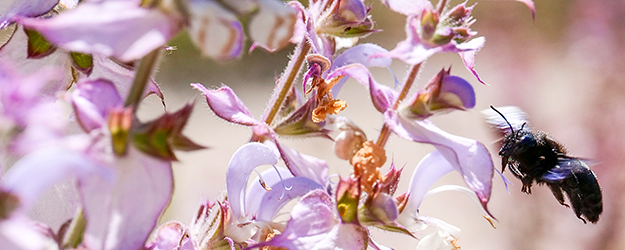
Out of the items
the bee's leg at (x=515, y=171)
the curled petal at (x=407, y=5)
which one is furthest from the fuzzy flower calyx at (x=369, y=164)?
the bee's leg at (x=515, y=171)

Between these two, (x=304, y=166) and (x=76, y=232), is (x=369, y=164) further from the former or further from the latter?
(x=76, y=232)

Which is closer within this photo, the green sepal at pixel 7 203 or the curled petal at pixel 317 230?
the green sepal at pixel 7 203

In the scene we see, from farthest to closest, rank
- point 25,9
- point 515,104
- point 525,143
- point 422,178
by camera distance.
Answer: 1. point 515,104
2. point 525,143
3. point 422,178
4. point 25,9

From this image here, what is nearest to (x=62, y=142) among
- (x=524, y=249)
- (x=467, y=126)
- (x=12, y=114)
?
(x=12, y=114)

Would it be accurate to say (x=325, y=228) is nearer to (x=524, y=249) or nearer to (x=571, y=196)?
(x=571, y=196)

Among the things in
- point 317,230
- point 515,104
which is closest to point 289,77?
point 317,230

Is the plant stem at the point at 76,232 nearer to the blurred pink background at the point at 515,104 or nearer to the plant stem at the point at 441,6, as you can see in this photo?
the blurred pink background at the point at 515,104

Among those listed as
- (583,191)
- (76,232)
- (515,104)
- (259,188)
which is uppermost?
(76,232)
